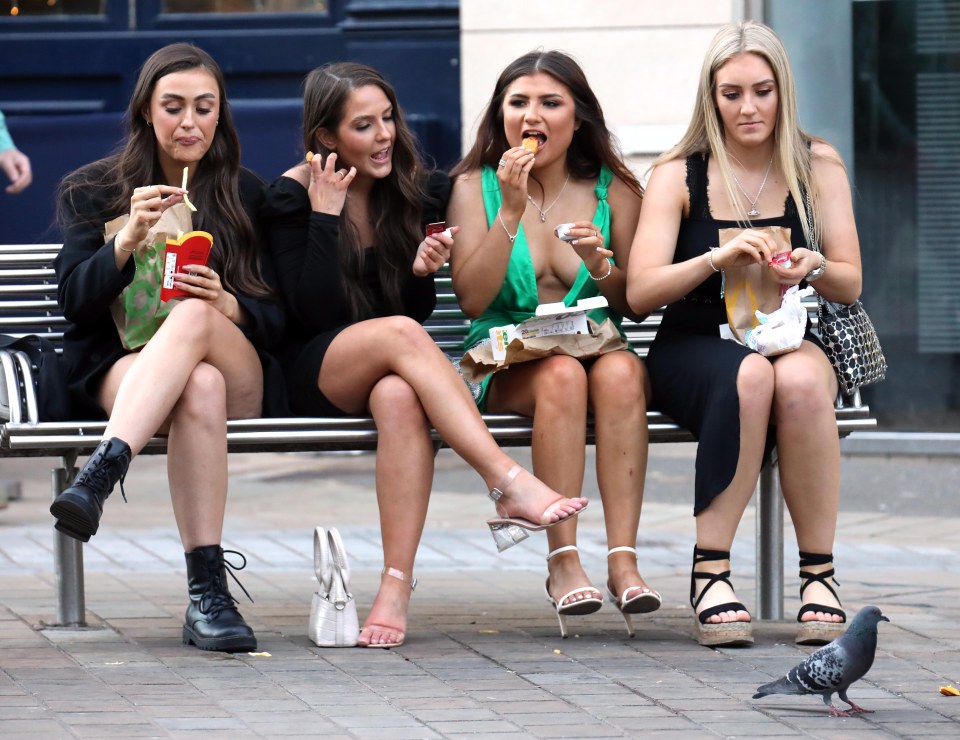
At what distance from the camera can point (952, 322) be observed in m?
7.70

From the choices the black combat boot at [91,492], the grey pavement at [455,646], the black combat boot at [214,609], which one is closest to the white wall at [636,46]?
the grey pavement at [455,646]

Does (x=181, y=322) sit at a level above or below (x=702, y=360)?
above

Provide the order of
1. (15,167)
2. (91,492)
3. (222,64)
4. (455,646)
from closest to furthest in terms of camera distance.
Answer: (91,492), (455,646), (15,167), (222,64)

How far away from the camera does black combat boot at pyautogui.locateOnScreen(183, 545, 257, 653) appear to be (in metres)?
4.13

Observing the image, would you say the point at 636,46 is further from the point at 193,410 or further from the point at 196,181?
the point at 193,410

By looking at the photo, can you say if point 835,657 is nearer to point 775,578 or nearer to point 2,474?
A: point 775,578

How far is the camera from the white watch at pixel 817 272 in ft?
14.0

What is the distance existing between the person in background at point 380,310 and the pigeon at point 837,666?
75cm

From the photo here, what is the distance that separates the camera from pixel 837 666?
3465 millimetres

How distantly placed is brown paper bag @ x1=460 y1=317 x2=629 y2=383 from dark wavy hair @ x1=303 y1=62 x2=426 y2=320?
0.31m

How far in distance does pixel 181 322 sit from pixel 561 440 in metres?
1.01

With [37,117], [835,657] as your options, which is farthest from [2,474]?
[835,657]

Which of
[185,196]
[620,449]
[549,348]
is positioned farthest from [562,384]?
[185,196]

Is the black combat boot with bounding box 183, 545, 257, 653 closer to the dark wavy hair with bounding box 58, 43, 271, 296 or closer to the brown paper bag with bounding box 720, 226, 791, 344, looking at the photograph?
the dark wavy hair with bounding box 58, 43, 271, 296
